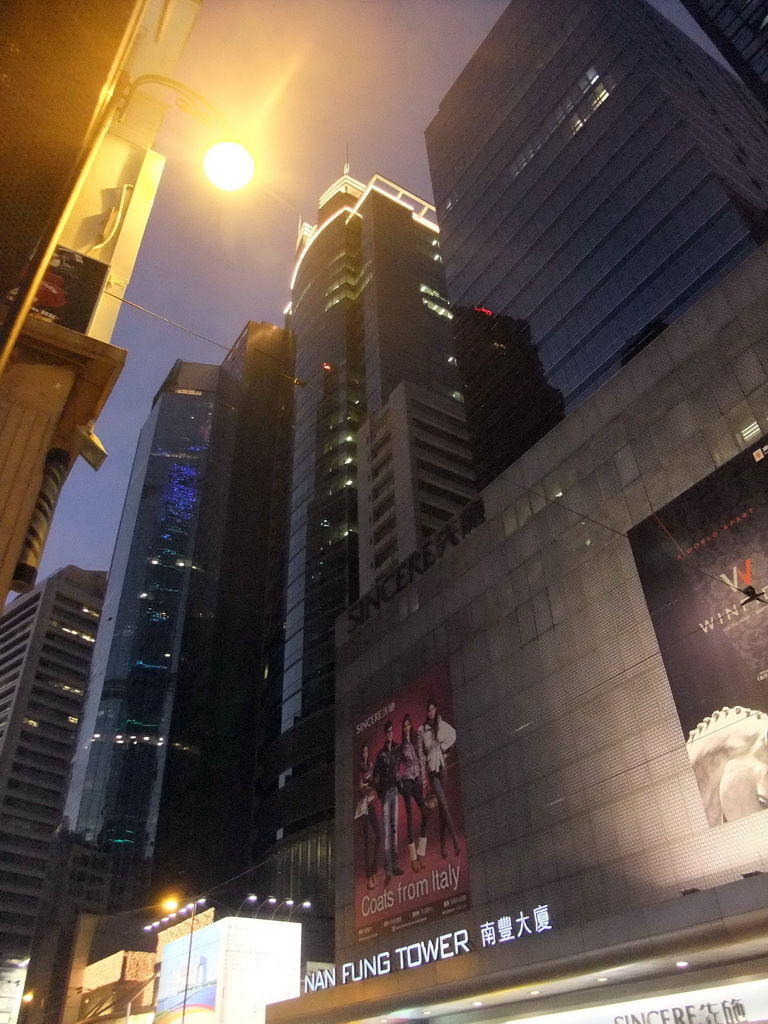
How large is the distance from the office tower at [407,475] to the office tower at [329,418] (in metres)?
1.04

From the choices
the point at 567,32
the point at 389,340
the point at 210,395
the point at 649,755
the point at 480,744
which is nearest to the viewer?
the point at 649,755

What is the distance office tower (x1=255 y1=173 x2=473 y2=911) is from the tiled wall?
159 feet

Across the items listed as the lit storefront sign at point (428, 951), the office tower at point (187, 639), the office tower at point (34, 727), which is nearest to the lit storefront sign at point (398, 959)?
the lit storefront sign at point (428, 951)

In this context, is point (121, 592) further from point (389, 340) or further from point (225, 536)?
point (389, 340)

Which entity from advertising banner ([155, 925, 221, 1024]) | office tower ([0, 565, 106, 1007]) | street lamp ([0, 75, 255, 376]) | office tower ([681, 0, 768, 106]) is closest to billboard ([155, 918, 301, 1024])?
advertising banner ([155, 925, 221, 1024])

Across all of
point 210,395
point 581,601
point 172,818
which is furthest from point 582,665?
point 210,395

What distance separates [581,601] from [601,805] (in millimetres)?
7132

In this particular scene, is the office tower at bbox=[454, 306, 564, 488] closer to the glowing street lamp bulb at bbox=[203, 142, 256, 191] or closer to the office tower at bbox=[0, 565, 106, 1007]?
the glowing street lamp bulb at bbox=[203, 142, 256, 191]

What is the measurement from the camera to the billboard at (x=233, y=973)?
101ft

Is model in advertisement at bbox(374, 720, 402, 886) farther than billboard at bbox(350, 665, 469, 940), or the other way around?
model in advertisement at bbox(374, 720, 402, 886)

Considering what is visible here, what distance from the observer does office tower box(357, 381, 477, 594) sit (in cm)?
8356

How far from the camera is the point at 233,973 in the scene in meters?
31.2

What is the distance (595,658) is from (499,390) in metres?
64.8

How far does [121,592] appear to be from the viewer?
110 metres
